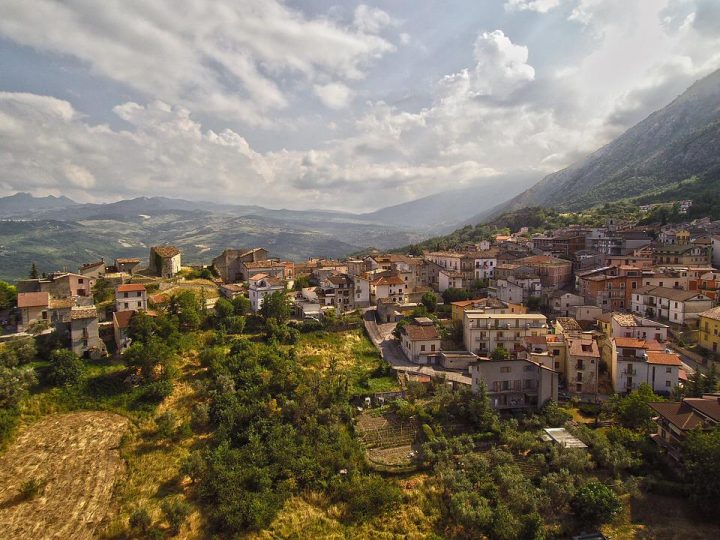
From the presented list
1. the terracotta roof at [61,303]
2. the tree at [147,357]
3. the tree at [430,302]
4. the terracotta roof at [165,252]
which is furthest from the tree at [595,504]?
the terracotta roof at [165,252]

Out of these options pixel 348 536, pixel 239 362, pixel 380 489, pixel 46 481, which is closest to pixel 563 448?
pixel 380 489

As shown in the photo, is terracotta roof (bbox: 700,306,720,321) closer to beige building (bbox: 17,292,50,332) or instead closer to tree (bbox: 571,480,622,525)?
tree (bbox: 571,480,622,525)

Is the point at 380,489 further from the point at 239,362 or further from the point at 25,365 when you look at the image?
the point at 25,365

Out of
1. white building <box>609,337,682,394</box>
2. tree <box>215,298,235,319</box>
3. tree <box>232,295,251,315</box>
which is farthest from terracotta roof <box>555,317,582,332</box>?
tree <box>215,298,235,319</box>

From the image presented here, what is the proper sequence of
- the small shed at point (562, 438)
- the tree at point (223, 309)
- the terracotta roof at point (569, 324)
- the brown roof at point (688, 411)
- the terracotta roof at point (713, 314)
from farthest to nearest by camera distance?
the tree at point (223, 309)
the terracotta roof at point (569, 324)
the terracotta roof at point (713, 314)
the small shed at point (562, 438)
the brown roof at point (688, 411)

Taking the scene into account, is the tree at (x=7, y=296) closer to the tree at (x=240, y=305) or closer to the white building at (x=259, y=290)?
the tree at (x=240, y=305)

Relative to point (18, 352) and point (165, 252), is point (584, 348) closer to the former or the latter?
point (18, 352)
